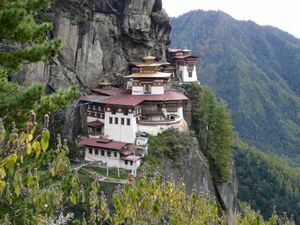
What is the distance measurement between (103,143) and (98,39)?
49.5ft

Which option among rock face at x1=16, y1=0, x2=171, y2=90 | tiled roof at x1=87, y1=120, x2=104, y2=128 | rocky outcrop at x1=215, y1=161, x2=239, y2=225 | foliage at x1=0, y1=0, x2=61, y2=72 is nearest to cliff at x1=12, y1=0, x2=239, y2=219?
rock face at x1=16, y1=0, x2=171, y2=90

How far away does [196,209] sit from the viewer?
1023cm

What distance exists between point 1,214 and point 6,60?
5.02m

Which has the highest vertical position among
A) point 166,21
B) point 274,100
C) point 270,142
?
point 166,21

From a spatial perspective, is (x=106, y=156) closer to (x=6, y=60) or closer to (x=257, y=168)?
(x=6, y=60)

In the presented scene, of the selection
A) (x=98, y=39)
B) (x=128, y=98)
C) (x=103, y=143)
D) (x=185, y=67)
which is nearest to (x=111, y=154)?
(x=103, y=143)

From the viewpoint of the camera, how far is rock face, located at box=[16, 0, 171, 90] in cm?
4316

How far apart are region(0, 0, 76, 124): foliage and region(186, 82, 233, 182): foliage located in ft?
122

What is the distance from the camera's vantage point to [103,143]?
1483 inches

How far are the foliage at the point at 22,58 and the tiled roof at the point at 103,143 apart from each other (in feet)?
73.5

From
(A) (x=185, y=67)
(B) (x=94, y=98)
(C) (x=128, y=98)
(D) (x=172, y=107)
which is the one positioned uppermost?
(A) (x=185, y=67)

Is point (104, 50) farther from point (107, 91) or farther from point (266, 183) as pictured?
point (266, 183)

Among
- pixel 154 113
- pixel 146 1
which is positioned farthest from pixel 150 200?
pixel 146 1

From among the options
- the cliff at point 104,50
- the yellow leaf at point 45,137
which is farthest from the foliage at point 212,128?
the yellow leaf at point 45,137
